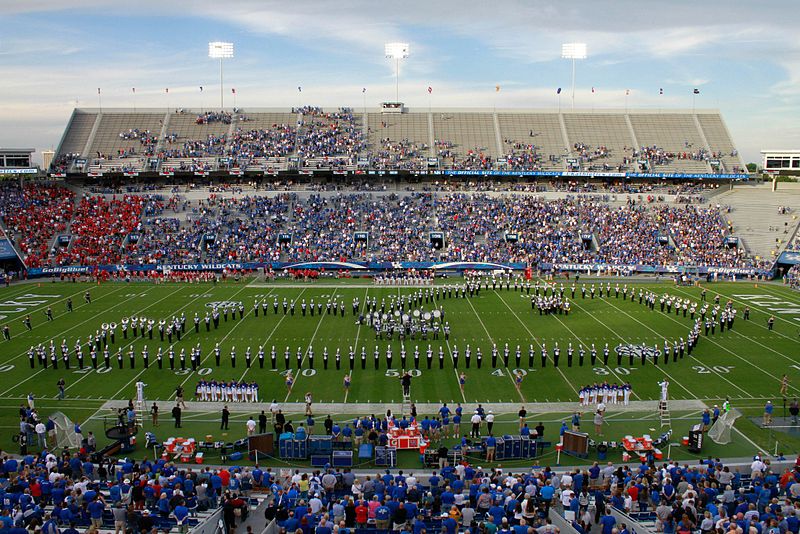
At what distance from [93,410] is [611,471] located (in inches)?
521

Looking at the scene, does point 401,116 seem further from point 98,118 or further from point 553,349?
point 553,349

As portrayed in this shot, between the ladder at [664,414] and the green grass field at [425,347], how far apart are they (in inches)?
10.3

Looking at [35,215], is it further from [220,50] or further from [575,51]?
[575,51]

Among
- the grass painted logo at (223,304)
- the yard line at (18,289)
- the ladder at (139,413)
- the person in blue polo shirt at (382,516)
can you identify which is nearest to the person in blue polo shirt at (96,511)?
the person in blue polo shirt at (382,516)

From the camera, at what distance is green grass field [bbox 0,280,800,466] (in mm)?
19031

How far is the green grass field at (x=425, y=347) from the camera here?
19.0m

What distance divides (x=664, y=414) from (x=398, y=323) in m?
11.2

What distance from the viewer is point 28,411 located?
16.8 meters

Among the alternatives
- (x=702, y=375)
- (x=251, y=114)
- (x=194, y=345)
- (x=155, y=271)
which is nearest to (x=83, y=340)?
(x=194, y=345)

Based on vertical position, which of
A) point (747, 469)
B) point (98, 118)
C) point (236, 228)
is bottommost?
point (747, 469)

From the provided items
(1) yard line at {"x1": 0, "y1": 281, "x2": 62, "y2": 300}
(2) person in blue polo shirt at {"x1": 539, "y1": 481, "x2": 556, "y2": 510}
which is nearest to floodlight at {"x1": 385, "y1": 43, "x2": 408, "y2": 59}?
(1) yard line at {"x1": 0, "y1": 281, "x2": 62, "y2": 300}

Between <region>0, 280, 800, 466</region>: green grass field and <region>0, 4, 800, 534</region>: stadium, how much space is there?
162 millimetres

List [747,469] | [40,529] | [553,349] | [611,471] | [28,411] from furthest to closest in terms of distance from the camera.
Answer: [553,349]
[28,411]
[747,469]
[611,471]
[40,529]

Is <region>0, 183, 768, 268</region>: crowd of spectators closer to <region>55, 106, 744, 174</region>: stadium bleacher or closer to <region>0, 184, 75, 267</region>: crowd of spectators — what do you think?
<region>0, 184, 75, 267</region>: crowd of spectators
